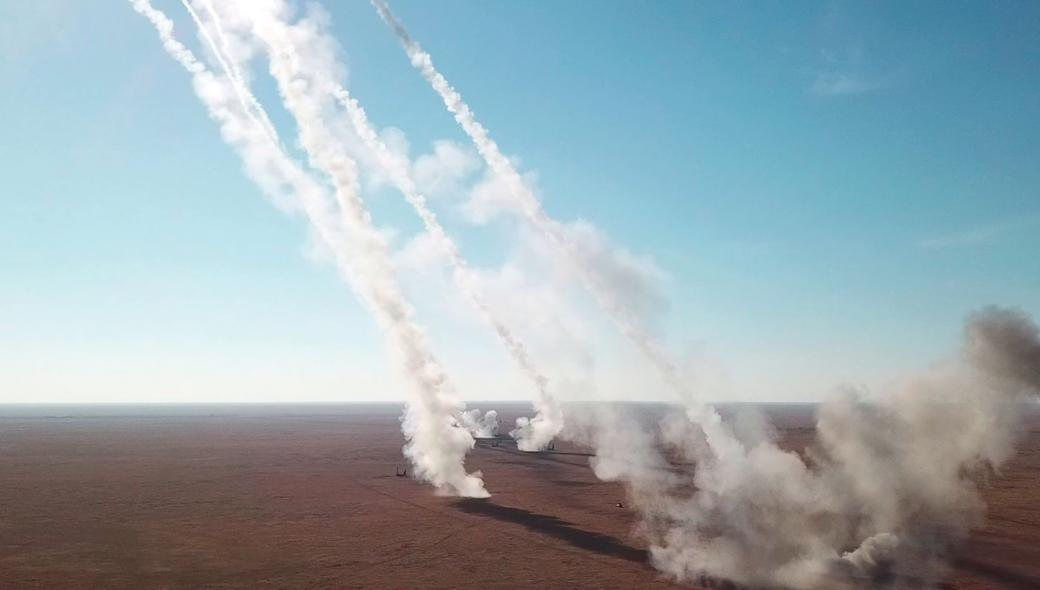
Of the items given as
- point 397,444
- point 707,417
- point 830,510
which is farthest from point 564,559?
point 397,444

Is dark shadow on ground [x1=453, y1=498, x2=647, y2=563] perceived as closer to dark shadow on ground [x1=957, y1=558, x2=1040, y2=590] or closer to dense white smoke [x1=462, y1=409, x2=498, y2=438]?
dark shadow on ground [x1=957, y1=558, x2=1040, y2=590]

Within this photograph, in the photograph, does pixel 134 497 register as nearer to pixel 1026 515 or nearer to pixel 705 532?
pixel 705 532

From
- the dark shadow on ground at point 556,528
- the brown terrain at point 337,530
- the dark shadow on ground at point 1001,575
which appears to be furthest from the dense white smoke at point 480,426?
the dark shadow on ground at point 1001,575

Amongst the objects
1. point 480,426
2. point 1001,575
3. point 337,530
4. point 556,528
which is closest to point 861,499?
point 1001,575

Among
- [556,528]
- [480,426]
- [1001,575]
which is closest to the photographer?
[1001,575]

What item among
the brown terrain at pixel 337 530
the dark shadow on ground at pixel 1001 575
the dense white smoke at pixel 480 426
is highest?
the dense white smoke at pixel 480 426

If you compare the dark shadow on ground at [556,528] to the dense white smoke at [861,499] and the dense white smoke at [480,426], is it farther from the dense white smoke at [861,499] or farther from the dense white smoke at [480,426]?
the dense white smoke at [480,426]

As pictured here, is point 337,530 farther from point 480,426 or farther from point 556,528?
point 480,426
